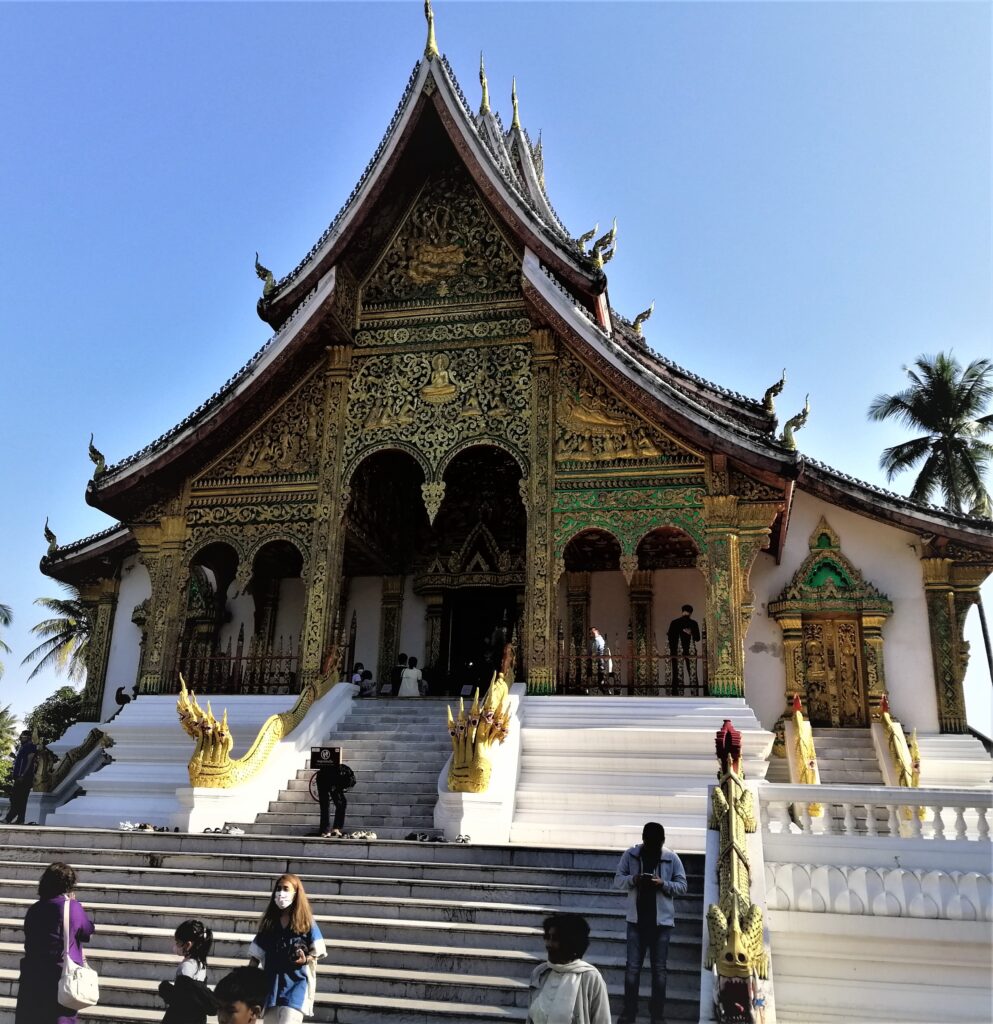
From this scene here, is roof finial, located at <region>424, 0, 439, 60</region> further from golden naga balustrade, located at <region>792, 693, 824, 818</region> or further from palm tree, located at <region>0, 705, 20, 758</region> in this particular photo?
palm tree, located at <region>0, 705, 20, 758</region>

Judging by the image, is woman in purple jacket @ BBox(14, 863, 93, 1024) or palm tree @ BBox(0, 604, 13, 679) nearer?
woman in purple jacket @ BBox(14, 863, 93, 1024)

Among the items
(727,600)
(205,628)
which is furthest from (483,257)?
(205,628)

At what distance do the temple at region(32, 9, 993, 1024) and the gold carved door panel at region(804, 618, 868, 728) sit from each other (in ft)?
0.10

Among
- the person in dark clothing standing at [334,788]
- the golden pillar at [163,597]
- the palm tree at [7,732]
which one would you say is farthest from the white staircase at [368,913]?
the palm tree at [7,732]

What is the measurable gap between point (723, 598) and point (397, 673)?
4963 mm

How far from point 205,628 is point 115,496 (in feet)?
9.48

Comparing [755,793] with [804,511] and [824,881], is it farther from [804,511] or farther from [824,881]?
[804,511]

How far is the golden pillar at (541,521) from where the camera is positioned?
11133 millimetres

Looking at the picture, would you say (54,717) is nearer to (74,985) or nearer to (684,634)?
(684,634)

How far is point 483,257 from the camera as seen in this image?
509 inches

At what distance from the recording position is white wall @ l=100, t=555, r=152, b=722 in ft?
49.8

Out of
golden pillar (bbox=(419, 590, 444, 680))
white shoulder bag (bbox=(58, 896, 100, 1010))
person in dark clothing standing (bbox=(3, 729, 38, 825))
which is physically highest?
golden pillar (bbox=(419, 590, 444, 680))

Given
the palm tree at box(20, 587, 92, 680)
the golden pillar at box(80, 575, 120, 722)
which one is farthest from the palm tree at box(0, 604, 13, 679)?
the golden pillar at box(80, 575, 120, 722)

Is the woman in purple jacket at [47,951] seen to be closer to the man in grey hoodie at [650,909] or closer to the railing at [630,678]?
the man in grey hoodie at [650,909]
